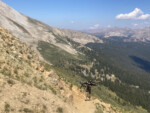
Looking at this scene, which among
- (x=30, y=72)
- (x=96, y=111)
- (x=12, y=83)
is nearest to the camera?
(x=12, y=83)

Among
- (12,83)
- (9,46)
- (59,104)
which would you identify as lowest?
(59,104)

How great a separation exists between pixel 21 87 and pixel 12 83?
5.37 feet

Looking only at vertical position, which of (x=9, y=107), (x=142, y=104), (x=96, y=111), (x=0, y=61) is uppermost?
(x=0, y=61)

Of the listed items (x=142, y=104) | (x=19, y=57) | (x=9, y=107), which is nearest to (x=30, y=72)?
(x=19, y=57)

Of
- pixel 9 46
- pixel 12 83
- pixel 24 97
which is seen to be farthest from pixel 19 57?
pixel 24 97

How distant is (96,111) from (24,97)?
20.2 meters

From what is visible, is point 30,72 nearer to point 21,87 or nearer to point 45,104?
point 21,87

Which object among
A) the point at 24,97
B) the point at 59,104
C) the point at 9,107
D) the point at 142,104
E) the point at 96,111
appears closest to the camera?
the point at 9,107

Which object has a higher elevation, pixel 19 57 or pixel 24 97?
pixel 19 57

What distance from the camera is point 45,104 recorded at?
83.9 feet

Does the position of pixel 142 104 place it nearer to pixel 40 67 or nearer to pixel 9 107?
pixel 40 67

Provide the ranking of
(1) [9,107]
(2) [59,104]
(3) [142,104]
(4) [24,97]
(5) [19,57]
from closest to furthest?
(1) [9,107], (4) [24,97], (2) [59,104], (5) [19,57], (3) [142,104]

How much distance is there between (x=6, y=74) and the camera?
2747 centimetres

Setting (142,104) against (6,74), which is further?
(142,104)
